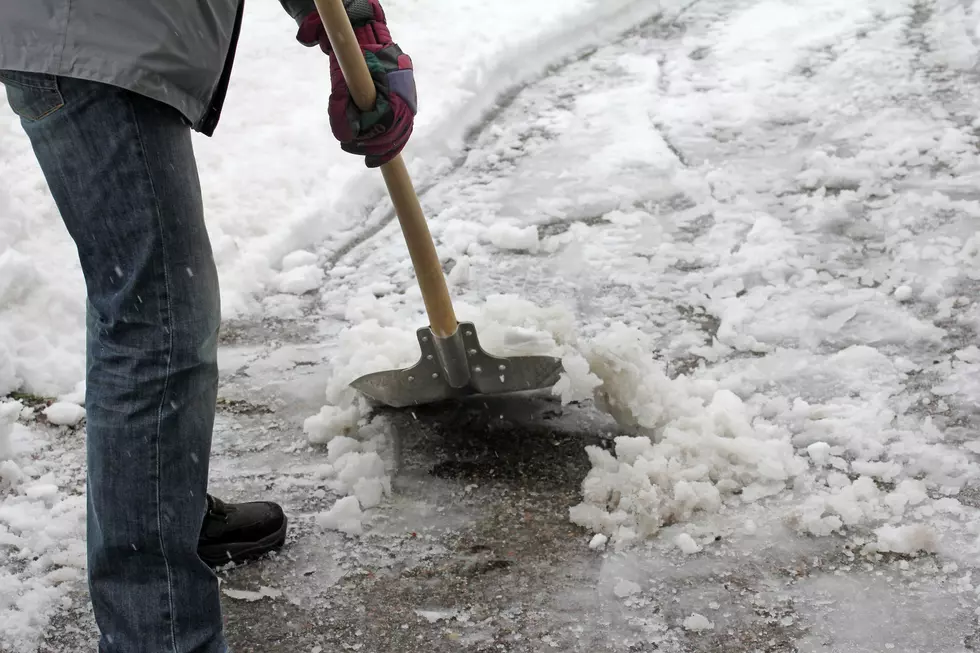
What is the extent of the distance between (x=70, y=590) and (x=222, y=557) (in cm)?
32

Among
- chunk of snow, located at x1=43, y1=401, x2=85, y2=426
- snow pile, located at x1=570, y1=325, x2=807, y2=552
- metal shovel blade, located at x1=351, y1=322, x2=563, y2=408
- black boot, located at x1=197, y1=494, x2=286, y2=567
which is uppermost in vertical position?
chunk of snow, located at x1=43, y1=401, x2=85, y2=426

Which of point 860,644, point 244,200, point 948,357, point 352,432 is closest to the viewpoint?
point 860,644

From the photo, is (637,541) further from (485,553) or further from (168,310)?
(168,310)

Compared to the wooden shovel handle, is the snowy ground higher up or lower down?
lower down

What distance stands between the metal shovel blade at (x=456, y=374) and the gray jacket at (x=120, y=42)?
1021mm

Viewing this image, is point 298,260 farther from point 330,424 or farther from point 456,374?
point 456,374

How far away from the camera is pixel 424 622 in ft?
6.22

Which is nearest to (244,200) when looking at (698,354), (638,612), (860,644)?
(698,354)

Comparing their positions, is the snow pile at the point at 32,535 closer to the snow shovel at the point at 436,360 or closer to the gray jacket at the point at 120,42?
the snow shovel at the point at 436,360

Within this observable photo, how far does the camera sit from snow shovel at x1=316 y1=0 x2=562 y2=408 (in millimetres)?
2309

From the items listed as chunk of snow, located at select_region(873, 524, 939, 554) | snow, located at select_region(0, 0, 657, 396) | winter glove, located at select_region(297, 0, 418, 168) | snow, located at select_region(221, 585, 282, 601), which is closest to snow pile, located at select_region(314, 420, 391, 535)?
snow, located at select_region(221, 585, 282, 601)

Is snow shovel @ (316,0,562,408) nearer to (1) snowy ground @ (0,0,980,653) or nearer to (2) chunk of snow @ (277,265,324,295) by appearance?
(1) snowy ground @ (0,0,980,653)

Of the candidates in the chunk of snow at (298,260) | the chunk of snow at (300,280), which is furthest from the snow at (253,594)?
the chunk of snow at (298,260)

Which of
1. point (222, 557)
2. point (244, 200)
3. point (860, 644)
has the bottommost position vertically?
point (860, 644)
